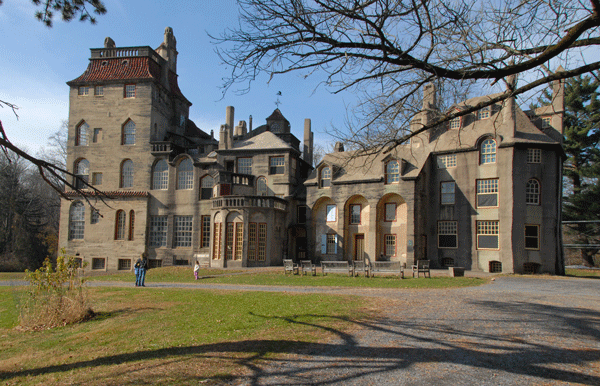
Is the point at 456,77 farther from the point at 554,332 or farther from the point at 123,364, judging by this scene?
the point at 123,364

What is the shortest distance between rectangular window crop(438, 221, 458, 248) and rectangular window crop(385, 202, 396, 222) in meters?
3.71

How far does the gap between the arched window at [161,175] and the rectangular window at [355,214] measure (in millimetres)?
17716

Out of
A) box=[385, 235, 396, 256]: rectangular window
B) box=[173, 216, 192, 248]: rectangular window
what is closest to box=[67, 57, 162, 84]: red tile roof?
box=[173, 216, 192, 248]: rectangular window

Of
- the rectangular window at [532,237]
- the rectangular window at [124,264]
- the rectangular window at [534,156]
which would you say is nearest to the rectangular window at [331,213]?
the rectangular window at [532,237]

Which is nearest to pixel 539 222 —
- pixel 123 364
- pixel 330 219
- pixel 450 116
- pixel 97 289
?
pixel 330 219

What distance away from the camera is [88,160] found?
1667 inches

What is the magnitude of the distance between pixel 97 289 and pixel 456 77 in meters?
17.8

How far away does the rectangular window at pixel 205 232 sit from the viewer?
39.5m

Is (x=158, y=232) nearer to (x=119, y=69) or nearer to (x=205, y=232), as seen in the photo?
(x=205, y=232)

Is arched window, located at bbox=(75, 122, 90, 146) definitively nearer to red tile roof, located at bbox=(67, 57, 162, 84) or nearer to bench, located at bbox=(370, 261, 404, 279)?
red tile roof, located at bbox=(67, 57, 162, 84)

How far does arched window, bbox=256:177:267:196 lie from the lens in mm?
40169

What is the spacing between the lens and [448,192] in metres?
34.5

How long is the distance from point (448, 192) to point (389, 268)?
1247 cm

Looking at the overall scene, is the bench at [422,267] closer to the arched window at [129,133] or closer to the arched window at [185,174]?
the arched window at [185,174]
